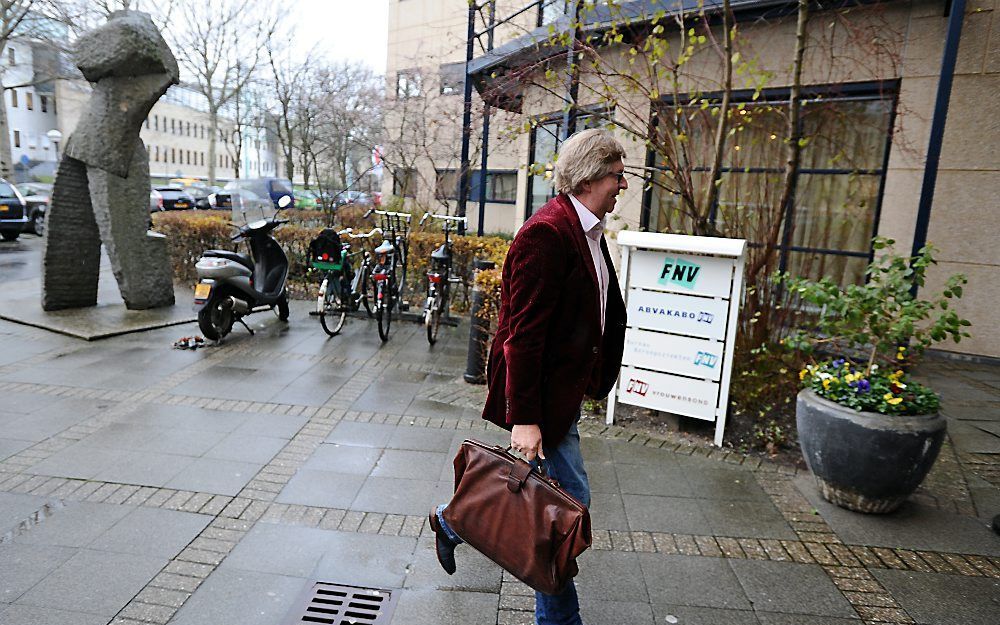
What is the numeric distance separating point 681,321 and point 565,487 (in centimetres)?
275

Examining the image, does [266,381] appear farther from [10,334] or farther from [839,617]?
[839,617]

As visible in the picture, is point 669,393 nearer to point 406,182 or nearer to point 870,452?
point 870,452

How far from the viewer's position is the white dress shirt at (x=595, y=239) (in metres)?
2.32

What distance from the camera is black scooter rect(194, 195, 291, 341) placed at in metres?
7.04

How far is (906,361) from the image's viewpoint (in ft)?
14.0

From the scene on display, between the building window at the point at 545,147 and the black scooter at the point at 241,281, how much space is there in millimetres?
3436

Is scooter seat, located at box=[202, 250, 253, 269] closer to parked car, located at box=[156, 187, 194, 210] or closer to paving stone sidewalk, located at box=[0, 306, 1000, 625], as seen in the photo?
paving stone sidewalk, located at box=[0, 306, 1000, 625]

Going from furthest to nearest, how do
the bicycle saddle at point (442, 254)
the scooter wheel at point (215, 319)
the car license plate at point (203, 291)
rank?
1. the bicycle saddle at point (442, 254)
2. the scooter wheel at point (215, 319)
3. the car license plate at point (203, 291)

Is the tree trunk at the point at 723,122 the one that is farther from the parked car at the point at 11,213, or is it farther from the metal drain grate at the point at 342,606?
the parked car at the point at 11,213

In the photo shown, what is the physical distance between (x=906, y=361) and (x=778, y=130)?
3.21 meters

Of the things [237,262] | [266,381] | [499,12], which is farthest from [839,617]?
[499,12]

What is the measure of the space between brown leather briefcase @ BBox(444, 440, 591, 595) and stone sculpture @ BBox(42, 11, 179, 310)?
7418mm

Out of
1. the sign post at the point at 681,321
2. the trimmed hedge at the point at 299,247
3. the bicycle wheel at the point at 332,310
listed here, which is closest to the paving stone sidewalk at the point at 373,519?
the sign post at the point at 681,321

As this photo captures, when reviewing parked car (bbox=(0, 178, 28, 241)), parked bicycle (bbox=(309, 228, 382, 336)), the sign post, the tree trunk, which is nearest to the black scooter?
parked bicycle (bbox=(309, 228, 382, 336))
